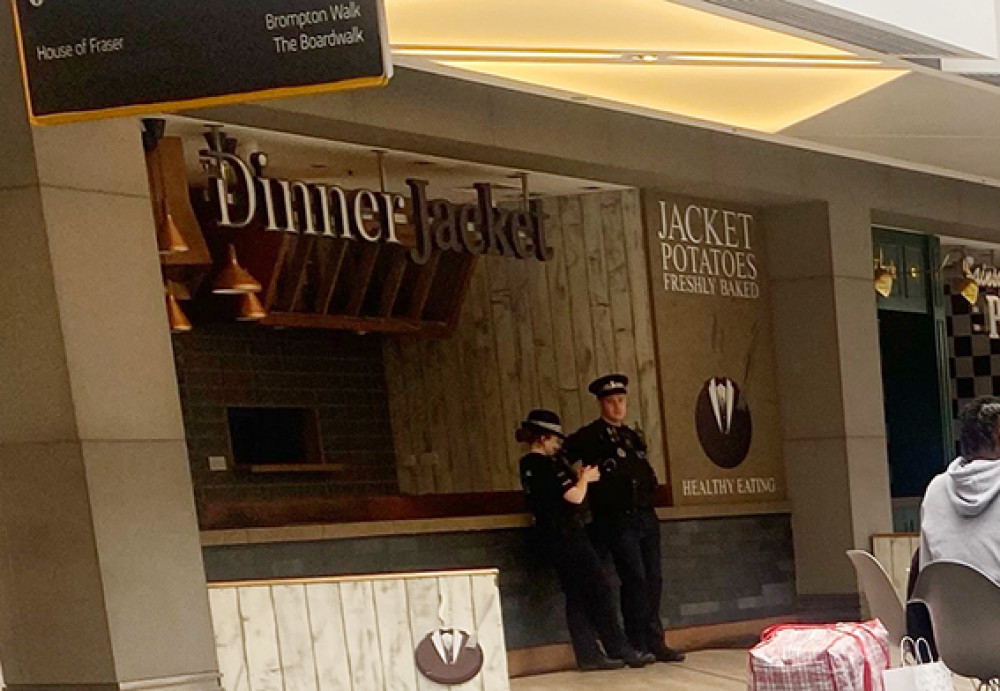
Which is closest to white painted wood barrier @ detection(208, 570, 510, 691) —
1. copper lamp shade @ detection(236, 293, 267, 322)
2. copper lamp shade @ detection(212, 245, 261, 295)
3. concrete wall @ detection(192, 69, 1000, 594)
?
copper lamp shade @ detection(212, 245, 261, 295)

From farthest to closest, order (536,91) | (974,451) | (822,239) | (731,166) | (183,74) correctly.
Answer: (822,239) < (731,166) < (536,91) < (974,451) < (183,74)

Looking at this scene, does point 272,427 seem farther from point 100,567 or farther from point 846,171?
point 100,567

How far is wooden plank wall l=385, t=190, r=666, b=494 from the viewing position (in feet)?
37.0

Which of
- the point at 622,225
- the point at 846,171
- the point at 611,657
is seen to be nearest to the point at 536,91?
the point at 622,225

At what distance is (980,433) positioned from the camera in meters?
5.86

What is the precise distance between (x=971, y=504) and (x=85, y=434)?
301cm

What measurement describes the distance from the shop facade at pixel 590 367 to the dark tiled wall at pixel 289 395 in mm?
17

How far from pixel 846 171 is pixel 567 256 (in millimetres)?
2103

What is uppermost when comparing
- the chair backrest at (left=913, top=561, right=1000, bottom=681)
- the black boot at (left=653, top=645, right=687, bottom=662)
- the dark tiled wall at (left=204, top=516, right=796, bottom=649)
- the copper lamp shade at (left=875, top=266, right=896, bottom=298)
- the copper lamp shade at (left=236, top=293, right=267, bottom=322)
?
the copper lamp shade at (left=236, top=293, right=267, bottom=322)

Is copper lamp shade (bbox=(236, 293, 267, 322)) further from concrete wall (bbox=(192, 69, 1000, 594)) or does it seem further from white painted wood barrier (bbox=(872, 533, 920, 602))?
white painted wood barrier (bbox=(872, 533, 920, 602))

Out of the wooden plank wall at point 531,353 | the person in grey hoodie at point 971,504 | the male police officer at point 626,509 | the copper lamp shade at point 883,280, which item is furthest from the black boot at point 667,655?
the person in grey hoodie at point 971,504

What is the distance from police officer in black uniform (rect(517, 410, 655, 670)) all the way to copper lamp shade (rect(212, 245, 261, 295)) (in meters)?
1.60

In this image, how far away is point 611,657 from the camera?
991 centimetres

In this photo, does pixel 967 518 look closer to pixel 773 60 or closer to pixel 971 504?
pixel 971 504
